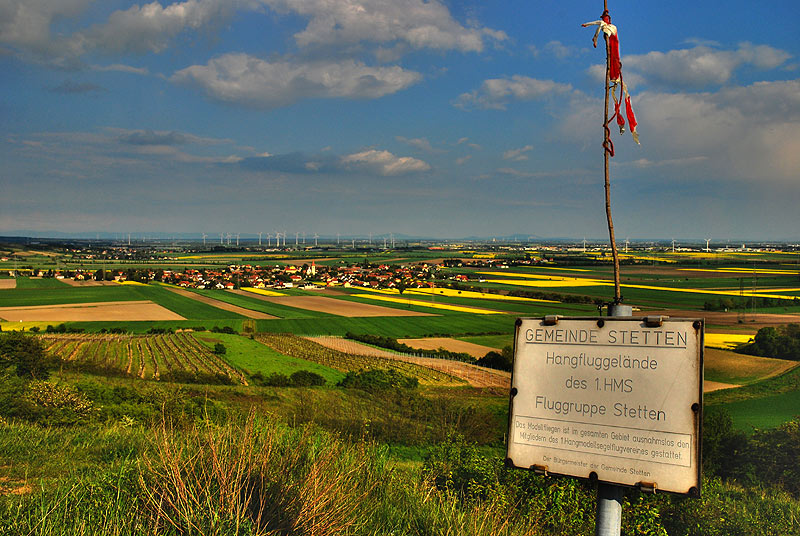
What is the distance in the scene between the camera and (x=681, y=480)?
2520 mm

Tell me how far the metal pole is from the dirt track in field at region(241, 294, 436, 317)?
5903cm

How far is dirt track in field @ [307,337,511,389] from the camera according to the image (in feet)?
137

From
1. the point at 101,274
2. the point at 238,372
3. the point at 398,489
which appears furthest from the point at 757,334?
the point at 101,274

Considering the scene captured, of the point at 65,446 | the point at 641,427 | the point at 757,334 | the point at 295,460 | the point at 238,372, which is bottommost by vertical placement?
the point at 238,372

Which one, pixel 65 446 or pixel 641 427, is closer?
pixel 641 427

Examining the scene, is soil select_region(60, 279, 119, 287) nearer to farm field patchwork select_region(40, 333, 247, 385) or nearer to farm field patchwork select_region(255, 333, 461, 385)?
farm field patchwork select_region(40, 333, 247, 385)

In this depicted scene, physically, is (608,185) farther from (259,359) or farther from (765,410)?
(259,359)

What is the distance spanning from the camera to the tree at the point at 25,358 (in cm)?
3250

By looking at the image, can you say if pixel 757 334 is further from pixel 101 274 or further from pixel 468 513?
pixel 101 274

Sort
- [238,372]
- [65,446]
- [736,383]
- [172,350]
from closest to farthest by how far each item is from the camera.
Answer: [65,446] < [736,383] < [238,372] < [172,350]

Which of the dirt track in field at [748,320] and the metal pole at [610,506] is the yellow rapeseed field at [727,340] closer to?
the dirt track in field at [748,320]

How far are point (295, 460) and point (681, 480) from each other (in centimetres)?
344

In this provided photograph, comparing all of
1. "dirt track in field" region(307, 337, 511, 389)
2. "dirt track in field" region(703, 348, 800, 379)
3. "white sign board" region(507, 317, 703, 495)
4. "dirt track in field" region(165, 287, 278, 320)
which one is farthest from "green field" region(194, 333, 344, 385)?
"white sign board" region(507, 317, 703, 495)

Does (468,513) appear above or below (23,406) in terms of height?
above
